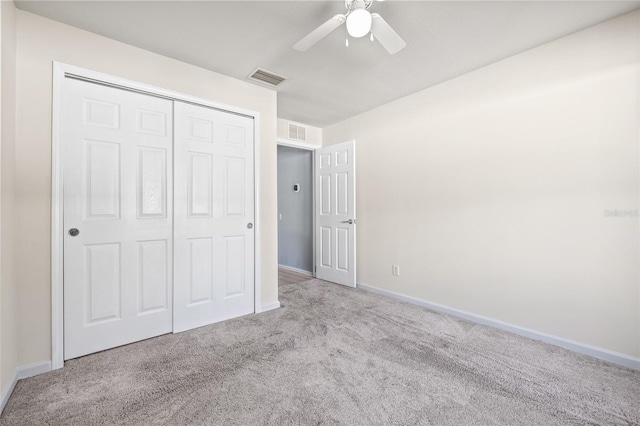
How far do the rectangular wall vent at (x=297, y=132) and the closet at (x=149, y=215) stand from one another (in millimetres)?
1239

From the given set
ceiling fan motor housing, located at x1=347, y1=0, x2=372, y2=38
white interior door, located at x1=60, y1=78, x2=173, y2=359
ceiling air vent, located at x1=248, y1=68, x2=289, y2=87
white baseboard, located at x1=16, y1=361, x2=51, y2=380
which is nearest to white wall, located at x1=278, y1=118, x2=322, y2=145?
ceiling air vent, located at x1=248, y1=68, x2=289, y2=87

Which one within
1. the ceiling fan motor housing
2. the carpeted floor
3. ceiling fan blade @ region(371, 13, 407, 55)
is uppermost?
ceiling fan blade @ region(371, 13, 407, 55)

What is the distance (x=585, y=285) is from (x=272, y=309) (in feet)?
9.24

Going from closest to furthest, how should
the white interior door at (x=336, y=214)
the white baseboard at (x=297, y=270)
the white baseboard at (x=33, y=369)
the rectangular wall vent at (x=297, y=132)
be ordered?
the white baseboard at (x=33, y=369), the white interior door at (x=336, y=214), the rectangular wall vent at (x=297, y=132), the white baseboard at (x=297, y=270)

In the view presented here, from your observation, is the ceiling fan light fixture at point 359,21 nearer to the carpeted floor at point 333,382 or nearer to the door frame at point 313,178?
the carpeted floor at point 333,382

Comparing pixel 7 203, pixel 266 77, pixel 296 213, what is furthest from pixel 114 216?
pixel 296 213

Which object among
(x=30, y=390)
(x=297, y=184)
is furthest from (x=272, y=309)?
(x=297, y=184)

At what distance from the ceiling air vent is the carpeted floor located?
8.17ft

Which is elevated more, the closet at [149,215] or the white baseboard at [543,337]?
the closet at [149,215]

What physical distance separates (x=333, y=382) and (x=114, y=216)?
2.11 m

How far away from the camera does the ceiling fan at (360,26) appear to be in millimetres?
1594

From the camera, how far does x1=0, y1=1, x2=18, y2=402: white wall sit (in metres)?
1.63

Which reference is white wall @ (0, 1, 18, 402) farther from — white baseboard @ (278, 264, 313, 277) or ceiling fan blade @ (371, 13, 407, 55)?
white baseboard @ (278, 264, 313, 277)


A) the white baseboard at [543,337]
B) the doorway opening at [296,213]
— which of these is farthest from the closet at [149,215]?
the white baseboard at [543,337]
